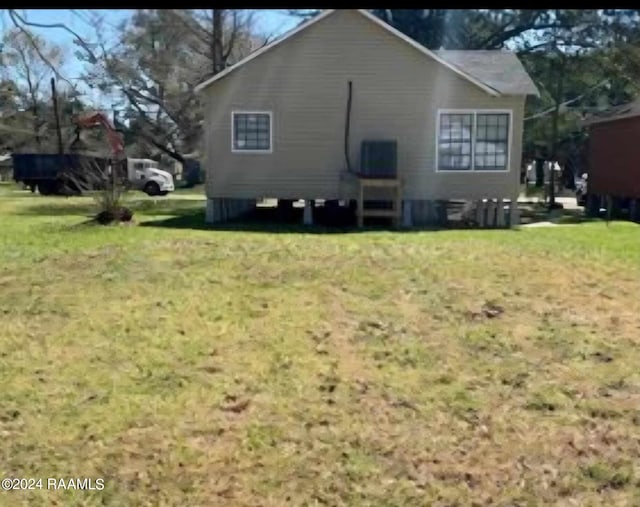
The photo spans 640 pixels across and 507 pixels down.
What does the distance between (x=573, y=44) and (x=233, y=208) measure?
1553 cm

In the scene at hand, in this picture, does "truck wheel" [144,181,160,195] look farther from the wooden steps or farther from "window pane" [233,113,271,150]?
the wooden steps

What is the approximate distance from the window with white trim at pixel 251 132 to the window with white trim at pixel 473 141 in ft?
11.8

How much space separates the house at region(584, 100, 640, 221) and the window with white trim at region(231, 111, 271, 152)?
379 inches

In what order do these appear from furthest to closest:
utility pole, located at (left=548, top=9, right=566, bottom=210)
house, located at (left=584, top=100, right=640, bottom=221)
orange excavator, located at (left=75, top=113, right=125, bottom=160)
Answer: utility pole, located at (left=548, top=9, right=566, bottom=210), orange excavator, located at (left=75, top=113, right=125, bottom=160), house, located at (left=584, top=100, right=640, bottom=221)

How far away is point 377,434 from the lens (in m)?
4.72

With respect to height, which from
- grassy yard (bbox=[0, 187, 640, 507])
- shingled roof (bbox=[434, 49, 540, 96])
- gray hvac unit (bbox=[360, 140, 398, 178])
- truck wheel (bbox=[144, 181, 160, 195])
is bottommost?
grassy yard (bbox=[0, 187, 640, 507])

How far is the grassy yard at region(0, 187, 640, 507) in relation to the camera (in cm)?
428

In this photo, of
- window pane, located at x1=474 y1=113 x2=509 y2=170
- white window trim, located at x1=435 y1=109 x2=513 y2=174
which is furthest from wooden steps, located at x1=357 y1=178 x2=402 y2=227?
window pane, located at x1=474 y1=113 x2=509 y2=170

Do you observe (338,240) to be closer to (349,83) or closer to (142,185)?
(349,83)

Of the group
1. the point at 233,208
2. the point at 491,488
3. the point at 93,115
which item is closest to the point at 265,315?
the point at 491,488

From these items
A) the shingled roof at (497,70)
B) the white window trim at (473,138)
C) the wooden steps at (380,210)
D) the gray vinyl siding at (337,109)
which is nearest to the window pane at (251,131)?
the gray vinyl siding at (337,109)

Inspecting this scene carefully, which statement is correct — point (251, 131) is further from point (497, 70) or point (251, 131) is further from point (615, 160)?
point (615, 160)

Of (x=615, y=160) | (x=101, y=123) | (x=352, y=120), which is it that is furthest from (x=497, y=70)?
(x=101, y=123)

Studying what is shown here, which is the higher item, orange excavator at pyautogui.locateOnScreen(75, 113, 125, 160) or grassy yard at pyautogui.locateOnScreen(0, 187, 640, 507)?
orange excavator at pyautogui.locateOnScreen(75, 113, 125, 160)
